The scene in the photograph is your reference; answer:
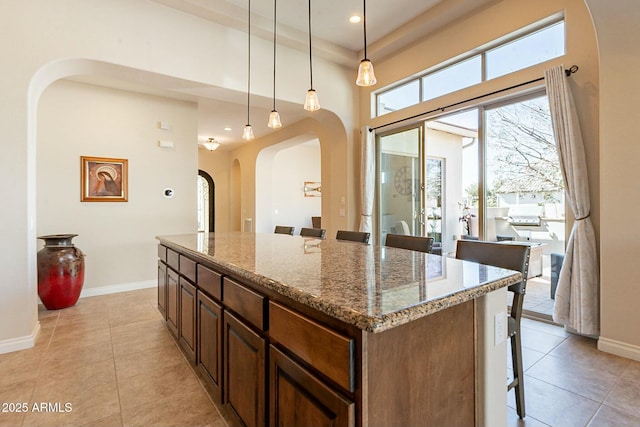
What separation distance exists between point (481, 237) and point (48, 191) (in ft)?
17.5

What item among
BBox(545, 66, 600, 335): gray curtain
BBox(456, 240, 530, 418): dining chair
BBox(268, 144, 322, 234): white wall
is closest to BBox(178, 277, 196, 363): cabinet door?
BBox(456, 240, 530, 418): dining chair

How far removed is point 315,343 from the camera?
37.2 inches

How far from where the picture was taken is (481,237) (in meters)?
3.47

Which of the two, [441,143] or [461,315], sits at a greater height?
[441,143]

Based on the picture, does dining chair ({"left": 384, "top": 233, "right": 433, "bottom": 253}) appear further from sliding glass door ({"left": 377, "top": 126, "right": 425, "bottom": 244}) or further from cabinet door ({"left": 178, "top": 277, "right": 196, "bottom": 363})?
sliding glass door ({"left": 377, "top": 126, "right": 425, "bottom": 244})

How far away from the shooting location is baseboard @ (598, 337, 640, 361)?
2314 mm

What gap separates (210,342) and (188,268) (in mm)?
611

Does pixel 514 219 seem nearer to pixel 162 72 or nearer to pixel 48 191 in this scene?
pixel 162 72

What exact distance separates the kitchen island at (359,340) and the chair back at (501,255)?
16.2 inches

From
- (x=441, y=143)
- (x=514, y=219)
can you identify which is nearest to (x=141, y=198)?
(x=514, y=219)

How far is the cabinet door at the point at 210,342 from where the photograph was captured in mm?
1665

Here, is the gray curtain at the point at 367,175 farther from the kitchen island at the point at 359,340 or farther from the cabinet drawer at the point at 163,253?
the kitchen island at the point at 359,340

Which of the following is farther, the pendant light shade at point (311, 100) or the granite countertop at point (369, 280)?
the pendant light shade at point (311, 100)

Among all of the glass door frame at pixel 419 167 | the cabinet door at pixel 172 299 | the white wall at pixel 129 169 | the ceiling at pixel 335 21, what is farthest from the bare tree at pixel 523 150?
the white wall at pixel 129 169
